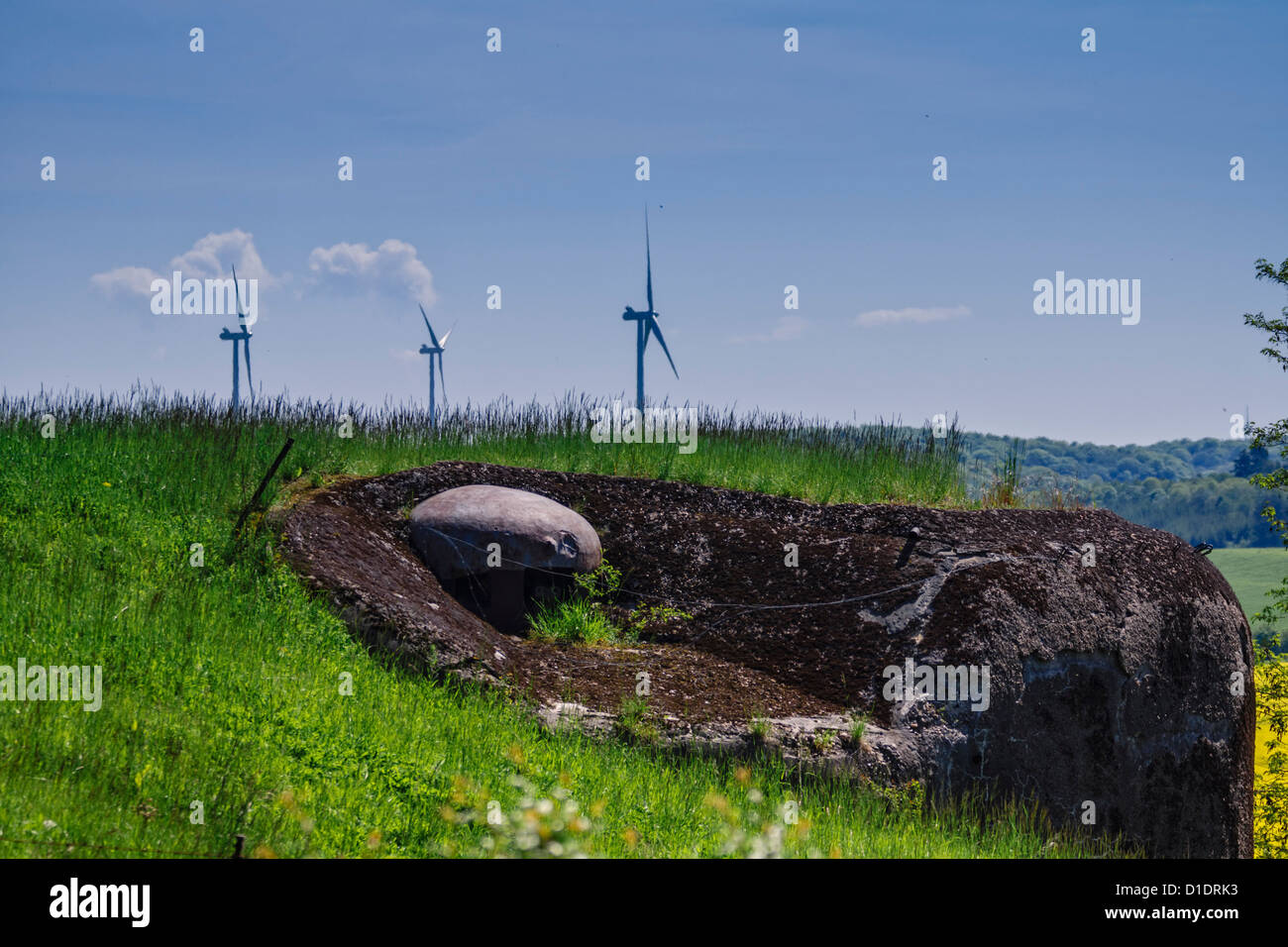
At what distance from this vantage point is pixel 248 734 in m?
6.69

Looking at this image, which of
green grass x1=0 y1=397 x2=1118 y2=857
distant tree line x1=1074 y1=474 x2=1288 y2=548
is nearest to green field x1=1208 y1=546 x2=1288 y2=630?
distant tree line x1=1074 y1=474 x2=1288 y2=548

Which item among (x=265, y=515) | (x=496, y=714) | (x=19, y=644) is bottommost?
(x=496, y=714)

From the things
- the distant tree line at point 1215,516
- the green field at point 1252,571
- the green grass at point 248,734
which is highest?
the green grass at point 248,734

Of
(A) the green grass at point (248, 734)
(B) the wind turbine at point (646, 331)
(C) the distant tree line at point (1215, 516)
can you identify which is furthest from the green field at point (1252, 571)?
(A) the green grass at point (248, 734)

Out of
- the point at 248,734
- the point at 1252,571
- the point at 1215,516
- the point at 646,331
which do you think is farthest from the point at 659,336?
the point at 1215,516

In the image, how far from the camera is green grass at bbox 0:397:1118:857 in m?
5.64

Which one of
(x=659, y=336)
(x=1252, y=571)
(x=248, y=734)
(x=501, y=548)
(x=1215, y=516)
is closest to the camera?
(x=248, y=734)

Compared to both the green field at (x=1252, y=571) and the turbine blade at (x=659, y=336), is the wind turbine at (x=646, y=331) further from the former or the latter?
the green field at (x=1252, y=571)

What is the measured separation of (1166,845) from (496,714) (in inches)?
352

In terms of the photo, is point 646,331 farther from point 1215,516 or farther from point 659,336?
point 1215,516

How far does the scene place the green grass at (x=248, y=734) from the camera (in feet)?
18.5

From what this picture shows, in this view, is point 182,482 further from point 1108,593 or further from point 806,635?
point 1108,593
